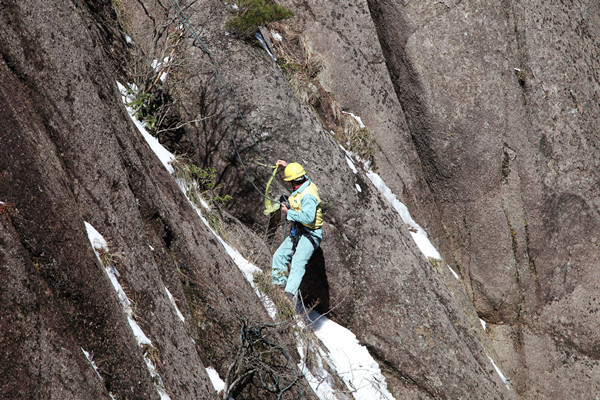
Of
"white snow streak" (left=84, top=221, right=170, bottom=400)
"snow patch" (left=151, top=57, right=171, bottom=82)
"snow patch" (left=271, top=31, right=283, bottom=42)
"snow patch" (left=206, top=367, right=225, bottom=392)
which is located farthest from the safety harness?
"snow patch" (left=271, top=31, right=283, bottom=42)

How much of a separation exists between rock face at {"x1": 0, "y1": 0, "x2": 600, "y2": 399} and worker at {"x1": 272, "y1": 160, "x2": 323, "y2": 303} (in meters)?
0.37

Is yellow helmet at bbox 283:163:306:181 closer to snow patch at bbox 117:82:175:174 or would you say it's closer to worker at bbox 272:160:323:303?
worker at bbox 272:160:323:303

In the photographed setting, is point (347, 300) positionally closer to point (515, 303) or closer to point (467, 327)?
point (467, 327)

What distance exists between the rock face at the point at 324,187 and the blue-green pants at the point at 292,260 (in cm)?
28

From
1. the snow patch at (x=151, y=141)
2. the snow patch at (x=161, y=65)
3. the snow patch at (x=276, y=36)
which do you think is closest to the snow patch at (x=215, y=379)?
the snow patch at (x=151, y=141)

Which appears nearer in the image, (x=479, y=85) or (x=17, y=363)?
(x=17, y=363)

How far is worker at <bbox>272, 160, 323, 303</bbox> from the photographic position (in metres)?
7.43

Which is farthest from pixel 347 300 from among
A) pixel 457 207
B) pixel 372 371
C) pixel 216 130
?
pixel 457 207

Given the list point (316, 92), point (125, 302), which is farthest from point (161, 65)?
point (125, 302)

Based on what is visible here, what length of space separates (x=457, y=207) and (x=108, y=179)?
27.0 feet

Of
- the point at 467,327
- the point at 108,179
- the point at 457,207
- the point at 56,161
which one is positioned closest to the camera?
the point at 56,161

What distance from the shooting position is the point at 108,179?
477 centimetres

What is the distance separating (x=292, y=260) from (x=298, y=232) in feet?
1.36

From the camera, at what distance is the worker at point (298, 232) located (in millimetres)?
7430
